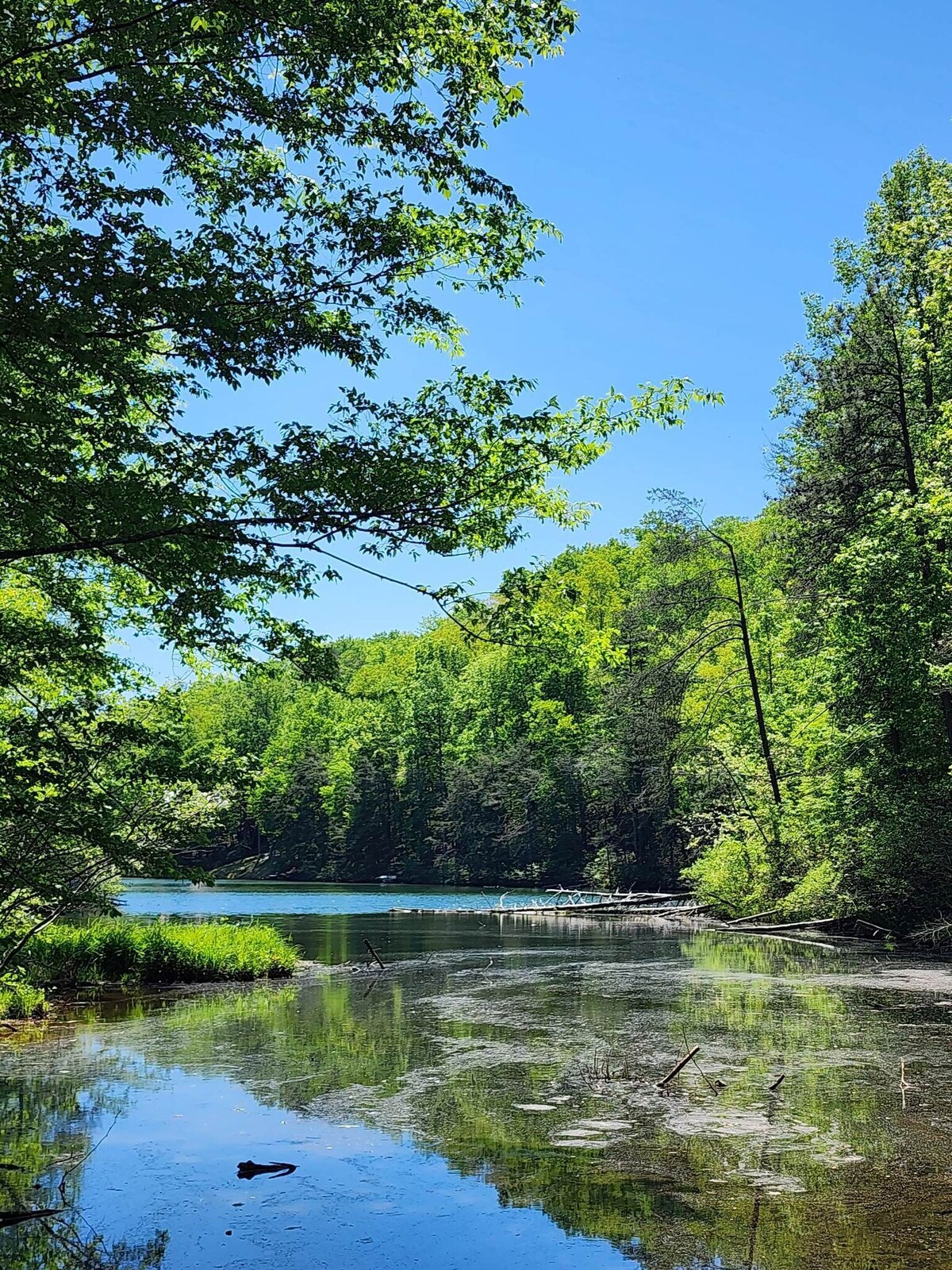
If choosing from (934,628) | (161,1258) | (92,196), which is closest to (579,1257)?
(161,1258)

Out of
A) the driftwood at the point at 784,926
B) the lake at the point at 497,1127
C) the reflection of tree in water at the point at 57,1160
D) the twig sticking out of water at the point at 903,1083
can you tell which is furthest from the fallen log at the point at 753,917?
the reflection of tree in water at the point at 57,1160

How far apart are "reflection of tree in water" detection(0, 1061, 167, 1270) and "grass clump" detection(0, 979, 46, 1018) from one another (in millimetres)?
1855

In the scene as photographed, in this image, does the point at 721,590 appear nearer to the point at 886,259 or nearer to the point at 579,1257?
the point at 886,259

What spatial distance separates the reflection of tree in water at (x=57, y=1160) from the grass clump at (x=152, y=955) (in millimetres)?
5060

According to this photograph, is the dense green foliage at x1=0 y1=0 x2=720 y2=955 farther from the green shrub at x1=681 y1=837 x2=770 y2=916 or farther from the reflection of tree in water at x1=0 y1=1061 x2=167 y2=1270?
the green shrub at x1=681 y1=837 x2=770 y2=916

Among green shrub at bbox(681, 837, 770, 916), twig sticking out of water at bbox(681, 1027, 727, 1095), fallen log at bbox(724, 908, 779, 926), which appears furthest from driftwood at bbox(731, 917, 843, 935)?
twig sticking out of water at bbox(681, 1027, 727, 1095)

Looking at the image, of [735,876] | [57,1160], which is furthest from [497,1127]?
[735,876]

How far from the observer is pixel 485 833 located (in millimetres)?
62969

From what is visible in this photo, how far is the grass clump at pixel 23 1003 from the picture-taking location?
1240 cm

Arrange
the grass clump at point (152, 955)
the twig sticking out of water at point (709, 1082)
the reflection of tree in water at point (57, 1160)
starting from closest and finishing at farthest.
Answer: the reflection of tree in water at point (57, 1160)
the twig sticking out of water at point (709, 1082)
the grass clump at point (152, 955)

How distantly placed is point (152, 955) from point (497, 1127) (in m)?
10.8

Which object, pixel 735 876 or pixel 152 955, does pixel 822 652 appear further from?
pixel 152 955

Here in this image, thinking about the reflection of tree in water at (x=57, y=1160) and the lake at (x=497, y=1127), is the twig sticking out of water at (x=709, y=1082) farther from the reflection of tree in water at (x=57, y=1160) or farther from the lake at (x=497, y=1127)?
the reflection of tree in water at (x=57, y=1160)

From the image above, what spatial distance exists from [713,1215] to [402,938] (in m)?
20.8
